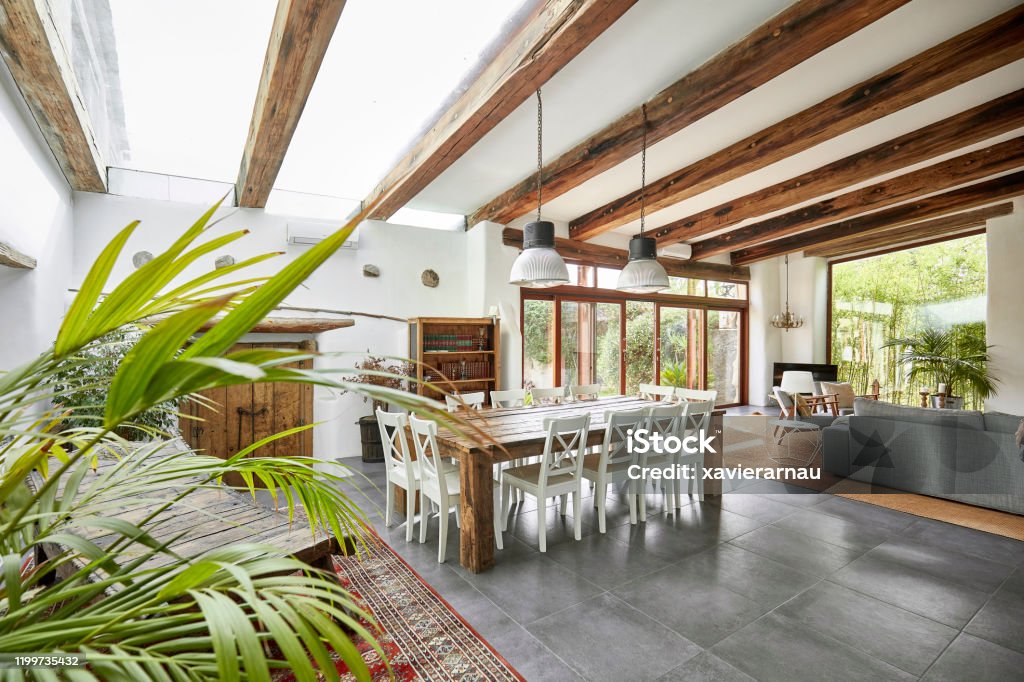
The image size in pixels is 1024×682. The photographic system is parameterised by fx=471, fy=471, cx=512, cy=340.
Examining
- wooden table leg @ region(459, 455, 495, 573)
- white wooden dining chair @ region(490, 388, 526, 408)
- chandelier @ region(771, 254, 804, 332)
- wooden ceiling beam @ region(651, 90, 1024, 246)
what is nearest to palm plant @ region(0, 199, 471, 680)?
wooden table leg @ region(459, 455, 495, 573)

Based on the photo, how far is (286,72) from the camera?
252 centimetres

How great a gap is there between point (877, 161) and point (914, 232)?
3508 millimetres

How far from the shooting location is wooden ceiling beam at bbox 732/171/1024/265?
5.70 meters

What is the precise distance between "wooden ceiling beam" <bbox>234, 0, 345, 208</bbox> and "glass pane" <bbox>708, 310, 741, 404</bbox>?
7.39 meters

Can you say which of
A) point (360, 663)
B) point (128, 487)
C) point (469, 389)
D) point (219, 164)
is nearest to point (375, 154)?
point (219, 164)

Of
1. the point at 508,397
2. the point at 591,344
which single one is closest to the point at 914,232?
the point at 591,344

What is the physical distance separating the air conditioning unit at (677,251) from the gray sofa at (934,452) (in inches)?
156

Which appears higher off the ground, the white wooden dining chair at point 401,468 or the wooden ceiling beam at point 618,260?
the wooden ceiling beam at point 618,260

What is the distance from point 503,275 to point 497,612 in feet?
13.7

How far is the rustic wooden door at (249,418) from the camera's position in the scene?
438cm

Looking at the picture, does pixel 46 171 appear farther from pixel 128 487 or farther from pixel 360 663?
pixel 360 663

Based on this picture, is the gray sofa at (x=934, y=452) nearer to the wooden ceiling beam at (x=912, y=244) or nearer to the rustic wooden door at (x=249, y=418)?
the wooden ceiling beam at (x=912, y=244)

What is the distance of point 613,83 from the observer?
132 inches

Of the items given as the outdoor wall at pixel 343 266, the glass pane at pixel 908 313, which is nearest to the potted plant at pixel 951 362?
the glass pane at pixel 908 313
